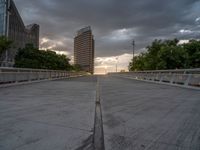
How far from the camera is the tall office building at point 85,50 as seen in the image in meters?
162

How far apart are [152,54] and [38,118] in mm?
44326

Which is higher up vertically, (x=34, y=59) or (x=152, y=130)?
(x=34, y=59)

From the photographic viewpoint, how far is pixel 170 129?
3348 millimetres

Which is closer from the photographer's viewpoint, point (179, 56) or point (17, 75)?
point (17, 75)

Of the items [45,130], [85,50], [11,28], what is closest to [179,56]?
[45,130]

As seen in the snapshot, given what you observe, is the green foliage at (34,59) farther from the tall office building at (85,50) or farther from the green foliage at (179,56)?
the tall office building at (85,50)

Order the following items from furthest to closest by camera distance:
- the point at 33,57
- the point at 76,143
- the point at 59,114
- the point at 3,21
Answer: the point at 3,21, the point at 33,57, the point at 59,114, the point at 76,143

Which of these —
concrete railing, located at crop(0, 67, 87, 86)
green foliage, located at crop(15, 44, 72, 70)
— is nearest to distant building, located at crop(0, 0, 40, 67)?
green foliage, located at crop(15, 44, 72, 70)

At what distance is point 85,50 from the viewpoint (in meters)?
162

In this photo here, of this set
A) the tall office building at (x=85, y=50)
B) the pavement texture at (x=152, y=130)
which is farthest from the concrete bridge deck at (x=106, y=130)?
the tall office building at (x=85, y=50)

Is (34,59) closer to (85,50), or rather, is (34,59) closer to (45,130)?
(45,130)

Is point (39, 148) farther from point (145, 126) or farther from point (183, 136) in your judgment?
point (183, 136)

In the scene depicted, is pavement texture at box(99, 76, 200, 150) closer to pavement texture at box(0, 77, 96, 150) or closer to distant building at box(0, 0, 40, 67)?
pavement texture at box(0, 77, 96, 150)

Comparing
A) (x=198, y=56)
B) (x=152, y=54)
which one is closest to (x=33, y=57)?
(x=152, y=54)
